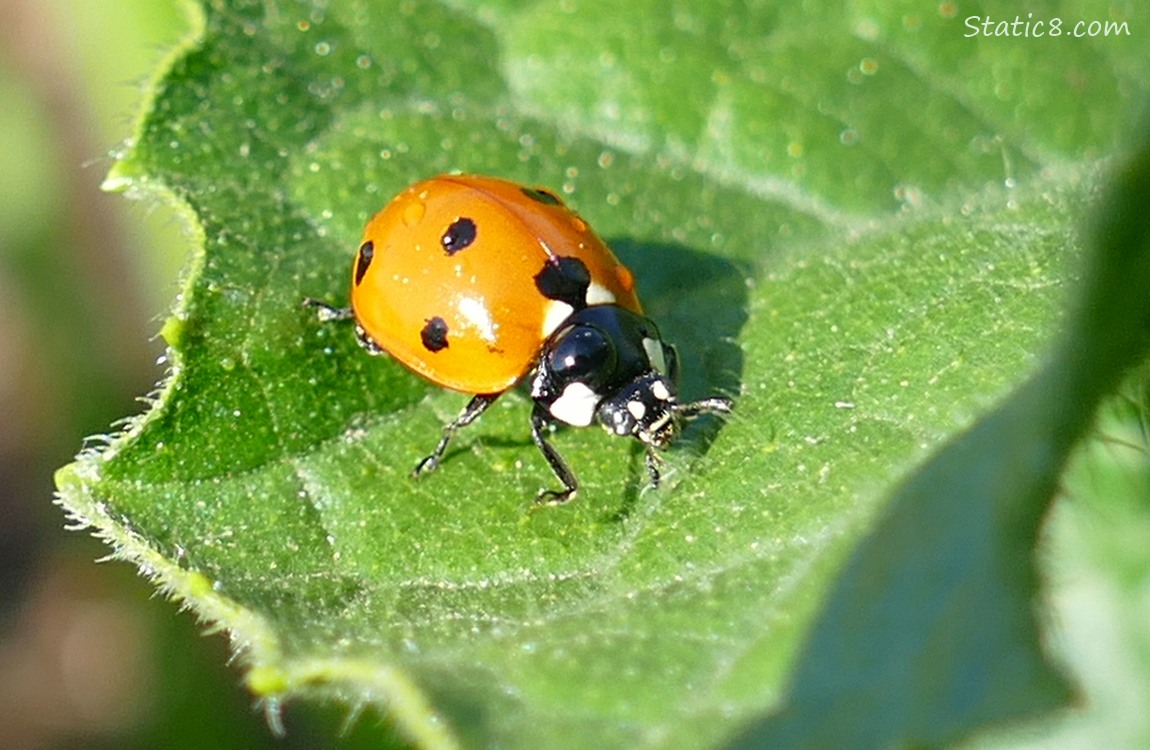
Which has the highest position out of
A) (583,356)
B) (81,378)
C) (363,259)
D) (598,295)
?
(363,259)

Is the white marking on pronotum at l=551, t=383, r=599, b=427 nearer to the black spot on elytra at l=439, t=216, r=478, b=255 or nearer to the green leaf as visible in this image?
the green leaf

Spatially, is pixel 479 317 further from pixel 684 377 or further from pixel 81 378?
pixel 81 378

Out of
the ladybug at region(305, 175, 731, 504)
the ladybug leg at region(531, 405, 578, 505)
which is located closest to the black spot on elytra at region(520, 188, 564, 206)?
the ladybug at region(305, 175, 731, 504)

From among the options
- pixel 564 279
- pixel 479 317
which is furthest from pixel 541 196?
pixel 479 317

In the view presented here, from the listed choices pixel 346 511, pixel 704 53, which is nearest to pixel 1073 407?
pixel 346 511

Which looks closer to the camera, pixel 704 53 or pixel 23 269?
pixel 704 53

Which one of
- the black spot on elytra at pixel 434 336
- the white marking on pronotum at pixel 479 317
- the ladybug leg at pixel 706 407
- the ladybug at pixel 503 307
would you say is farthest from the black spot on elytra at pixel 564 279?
the ladybug leg at pixel 706 407

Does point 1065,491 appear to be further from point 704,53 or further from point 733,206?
point 704,53
